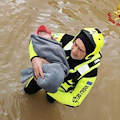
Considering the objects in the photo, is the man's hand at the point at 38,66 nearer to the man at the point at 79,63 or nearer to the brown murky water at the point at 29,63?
the man at the point at 79,63

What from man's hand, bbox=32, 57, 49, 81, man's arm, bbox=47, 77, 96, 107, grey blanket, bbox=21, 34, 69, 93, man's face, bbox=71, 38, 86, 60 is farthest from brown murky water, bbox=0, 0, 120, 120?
man's face, bbox=71, 38, 86, 60

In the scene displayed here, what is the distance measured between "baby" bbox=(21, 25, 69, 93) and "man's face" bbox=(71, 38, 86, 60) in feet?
0.43

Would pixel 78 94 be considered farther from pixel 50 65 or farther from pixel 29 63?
pixel 29 63

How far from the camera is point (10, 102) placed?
251cm

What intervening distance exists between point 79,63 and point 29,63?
1251 millimetres

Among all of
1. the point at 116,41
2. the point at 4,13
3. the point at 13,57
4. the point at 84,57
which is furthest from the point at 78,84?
the point at 4,13

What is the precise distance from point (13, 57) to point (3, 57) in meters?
0.16

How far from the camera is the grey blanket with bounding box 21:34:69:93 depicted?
1726mm

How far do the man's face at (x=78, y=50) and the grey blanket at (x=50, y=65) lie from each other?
0.13m

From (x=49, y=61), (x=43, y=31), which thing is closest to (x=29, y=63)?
(x=43, y=31)

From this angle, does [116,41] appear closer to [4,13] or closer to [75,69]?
[75,69]

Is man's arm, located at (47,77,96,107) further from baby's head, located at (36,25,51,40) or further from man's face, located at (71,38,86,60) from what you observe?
baby's head, located at (36,25,51,40)

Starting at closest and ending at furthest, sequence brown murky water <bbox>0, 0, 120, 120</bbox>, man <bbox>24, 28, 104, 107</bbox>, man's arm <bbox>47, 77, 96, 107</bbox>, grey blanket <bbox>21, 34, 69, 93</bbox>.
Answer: grey blanket <bbox>21, 34, 69, 93</bbox> < man <bbox>24, 28, 104, 107</bbox> < man's arm <bbox>47, 77, 96, 107</bbox> < brown murky water <bbox>0, 0, 120, 120</bbox>

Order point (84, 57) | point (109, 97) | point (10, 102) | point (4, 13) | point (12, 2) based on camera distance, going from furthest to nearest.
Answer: point (12, 2) < point (4, 13) < point (109, 97) < point (10, 102) < point (84, 57)
